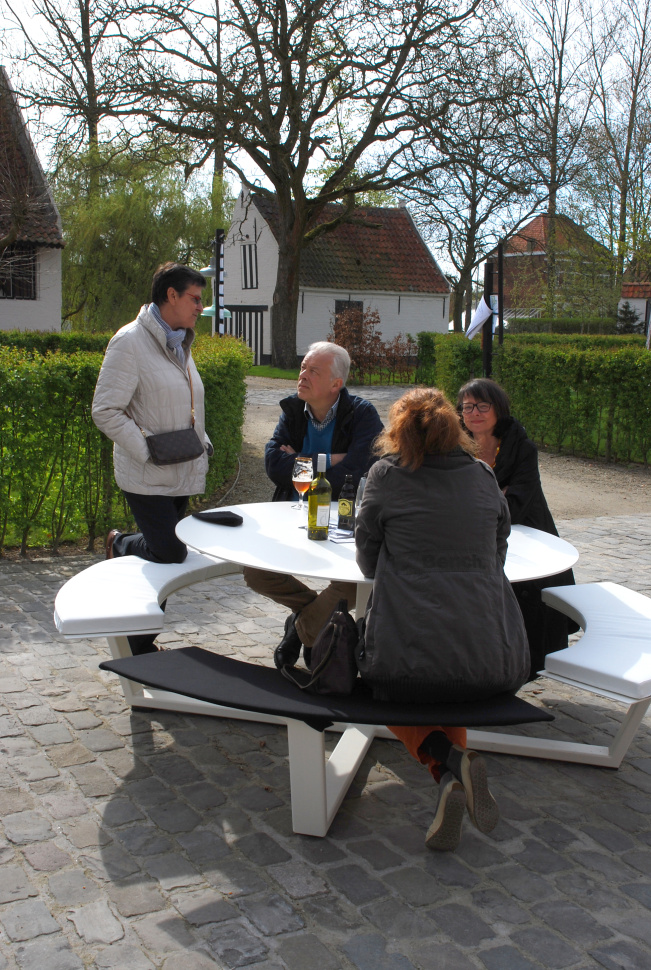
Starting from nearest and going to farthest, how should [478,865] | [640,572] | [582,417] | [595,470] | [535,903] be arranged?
[535,903] < [478,865] < [640,572] < [595,470] < [582,417]

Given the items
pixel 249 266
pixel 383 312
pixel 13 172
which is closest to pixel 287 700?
pixel 13 172

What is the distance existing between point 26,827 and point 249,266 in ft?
127

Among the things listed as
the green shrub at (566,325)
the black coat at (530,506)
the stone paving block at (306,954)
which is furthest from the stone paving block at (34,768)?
the green shrub at (566,325)

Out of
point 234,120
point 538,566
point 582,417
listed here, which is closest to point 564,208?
point 234,120

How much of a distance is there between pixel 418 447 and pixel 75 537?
4928mm

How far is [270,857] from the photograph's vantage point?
3.11m

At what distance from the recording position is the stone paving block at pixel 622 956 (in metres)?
2.59

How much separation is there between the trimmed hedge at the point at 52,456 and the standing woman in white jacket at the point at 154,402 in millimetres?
2275

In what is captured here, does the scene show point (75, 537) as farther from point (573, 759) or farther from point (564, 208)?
point (564, 208)

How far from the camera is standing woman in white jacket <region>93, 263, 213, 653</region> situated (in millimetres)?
4469

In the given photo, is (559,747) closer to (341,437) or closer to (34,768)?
(341,437)

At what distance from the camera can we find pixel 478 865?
3.10m

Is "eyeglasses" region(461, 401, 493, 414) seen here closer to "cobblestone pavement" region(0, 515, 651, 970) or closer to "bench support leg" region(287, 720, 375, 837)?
"cobblestone pavement" region(0, 515, 651, 970)

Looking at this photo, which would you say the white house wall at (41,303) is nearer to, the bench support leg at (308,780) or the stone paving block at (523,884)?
the bench support leg at (308,780)
